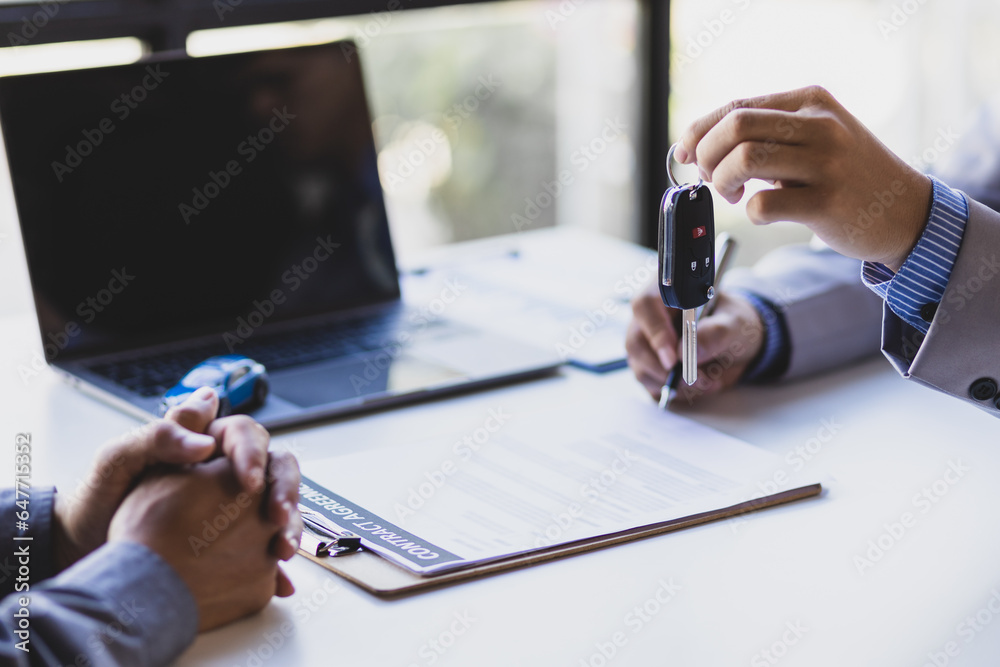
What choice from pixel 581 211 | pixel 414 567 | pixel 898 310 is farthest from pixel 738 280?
pixel 581 211

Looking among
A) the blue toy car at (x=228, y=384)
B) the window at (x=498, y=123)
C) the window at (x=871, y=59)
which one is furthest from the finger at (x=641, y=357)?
the window at (x=871, y=59)

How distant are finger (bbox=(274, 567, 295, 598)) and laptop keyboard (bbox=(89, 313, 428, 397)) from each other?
45cm

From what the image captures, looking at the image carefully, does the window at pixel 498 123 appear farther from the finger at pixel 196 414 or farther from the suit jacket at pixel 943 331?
the finger at pixel 196 414

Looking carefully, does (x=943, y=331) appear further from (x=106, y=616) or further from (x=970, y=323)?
(x=106, y=616)

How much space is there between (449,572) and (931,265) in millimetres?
515

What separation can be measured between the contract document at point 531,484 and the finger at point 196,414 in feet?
0.43

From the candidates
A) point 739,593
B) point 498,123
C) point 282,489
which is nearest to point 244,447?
point 282,489

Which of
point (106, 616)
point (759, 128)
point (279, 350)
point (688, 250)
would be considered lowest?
point (279, 350)

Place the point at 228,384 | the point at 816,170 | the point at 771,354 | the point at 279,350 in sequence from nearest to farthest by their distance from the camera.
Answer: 1. the point at 816,170
2. the point at 228,384
3. the point at 771,354
4. the point at 279,350

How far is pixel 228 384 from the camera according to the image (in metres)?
1.06

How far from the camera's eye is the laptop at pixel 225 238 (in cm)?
119

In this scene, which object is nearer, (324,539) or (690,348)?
(324,539)

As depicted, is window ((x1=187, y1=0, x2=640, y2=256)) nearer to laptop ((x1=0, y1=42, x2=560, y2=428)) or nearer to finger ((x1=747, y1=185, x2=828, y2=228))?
laptop ((x1=0, y1=42, x2=560, y2=428))

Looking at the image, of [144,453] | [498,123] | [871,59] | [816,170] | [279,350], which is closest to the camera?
[144,453]
